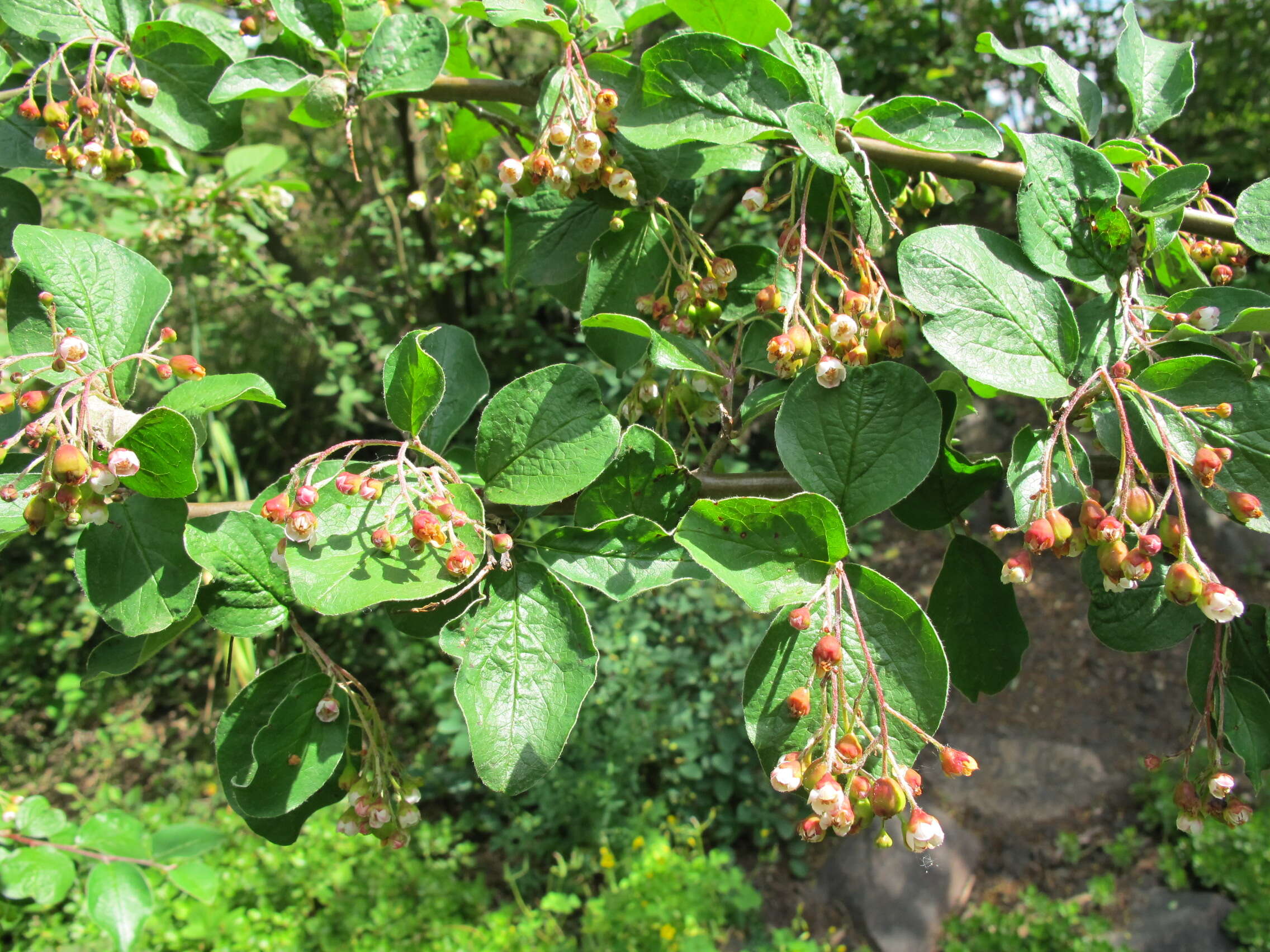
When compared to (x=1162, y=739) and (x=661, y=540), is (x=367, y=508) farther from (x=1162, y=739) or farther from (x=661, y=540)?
(x=1162, y=739)

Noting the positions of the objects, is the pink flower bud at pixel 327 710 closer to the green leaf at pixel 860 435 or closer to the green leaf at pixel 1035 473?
the green leaf at pixel 860 435

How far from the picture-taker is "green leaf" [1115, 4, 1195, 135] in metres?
0.81

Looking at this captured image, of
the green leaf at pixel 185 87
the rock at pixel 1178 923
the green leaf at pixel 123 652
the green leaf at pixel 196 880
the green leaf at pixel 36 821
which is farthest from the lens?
the rock at pixel 1178 923

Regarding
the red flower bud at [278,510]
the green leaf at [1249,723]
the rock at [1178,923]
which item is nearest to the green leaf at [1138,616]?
the green leaf at [1249,723]

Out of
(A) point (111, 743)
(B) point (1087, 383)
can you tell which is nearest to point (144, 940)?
(A) point (111, 743)

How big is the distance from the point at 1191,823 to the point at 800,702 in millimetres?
485

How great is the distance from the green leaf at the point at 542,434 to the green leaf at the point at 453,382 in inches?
3.2

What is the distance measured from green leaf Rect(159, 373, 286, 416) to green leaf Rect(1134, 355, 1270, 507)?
2.17 feet

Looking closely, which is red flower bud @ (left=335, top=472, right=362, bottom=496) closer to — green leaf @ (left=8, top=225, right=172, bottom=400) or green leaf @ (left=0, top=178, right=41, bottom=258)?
green leaf @ (left=8, top=225, right=172, bottom=400)

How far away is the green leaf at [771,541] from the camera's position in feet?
1.94

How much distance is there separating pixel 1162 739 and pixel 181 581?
3909 mm

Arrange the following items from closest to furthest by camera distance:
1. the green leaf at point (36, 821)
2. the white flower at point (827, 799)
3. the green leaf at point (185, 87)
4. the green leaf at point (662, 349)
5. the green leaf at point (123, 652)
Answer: the white flower at point (827, 799)
the green leaf at point (662, 349)
the green leaf at point (123, 652)
the green leaf at point (185, 87)
the green leaf at point (36, 821)

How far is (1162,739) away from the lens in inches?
137

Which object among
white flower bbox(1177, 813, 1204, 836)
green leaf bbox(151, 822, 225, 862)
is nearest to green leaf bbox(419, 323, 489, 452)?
white flower bbox(1177, 813, 1204, 836)
